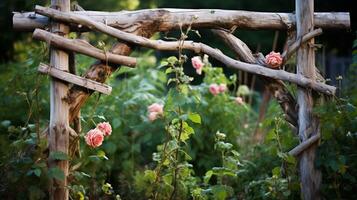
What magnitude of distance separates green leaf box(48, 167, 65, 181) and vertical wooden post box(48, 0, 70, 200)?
0.09 m

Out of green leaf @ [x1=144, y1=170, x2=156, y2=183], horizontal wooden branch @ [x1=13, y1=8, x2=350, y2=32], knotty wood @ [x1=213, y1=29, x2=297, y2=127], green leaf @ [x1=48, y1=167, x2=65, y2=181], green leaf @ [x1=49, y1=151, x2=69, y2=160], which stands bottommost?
green leaf @ [x1=144, y1=170, x2=156, y2=183]

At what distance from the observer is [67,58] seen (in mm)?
3340

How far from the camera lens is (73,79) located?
3.27m

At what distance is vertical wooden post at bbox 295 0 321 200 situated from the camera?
11.5ft

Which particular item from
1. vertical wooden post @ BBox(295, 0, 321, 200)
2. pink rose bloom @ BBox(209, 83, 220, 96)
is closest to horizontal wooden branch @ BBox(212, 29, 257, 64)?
vertical wooden post @ BBox(295, 0, 321, 200)

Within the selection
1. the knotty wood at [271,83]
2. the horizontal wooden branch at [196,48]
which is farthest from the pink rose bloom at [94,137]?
the knotty wood at [271,83]

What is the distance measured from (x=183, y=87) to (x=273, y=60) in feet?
2.13

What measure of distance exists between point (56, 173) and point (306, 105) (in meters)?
1.76

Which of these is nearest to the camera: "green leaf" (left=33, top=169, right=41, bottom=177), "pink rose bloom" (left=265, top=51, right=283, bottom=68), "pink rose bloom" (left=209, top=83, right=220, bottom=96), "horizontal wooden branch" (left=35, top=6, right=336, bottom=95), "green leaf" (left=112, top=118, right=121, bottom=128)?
"green leaf" (left=33, top=169, right=41, bottom=177)

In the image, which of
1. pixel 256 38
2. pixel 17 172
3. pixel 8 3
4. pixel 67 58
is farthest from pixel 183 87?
pixel 256 38

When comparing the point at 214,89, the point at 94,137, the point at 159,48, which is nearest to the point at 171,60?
the point at 159,48

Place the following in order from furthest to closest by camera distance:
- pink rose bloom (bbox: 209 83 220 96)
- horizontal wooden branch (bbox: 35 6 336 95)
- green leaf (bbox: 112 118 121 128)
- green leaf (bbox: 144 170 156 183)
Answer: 1. pink rose bloom (bbox: 209 83 220 96)
2. green leaf (bbox: 112 118 121 128)
3. green leaf (bbox: 144 170 156 183)
4. horizontal wooden branch (bbox: 35 6 336 95)

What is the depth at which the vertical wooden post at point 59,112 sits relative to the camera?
329 cm

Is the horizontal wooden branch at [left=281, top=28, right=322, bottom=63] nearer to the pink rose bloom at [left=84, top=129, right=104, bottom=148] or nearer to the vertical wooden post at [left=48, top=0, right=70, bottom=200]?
the pink rose bloom at [left=84, top=129, right=104, bottom=148]
